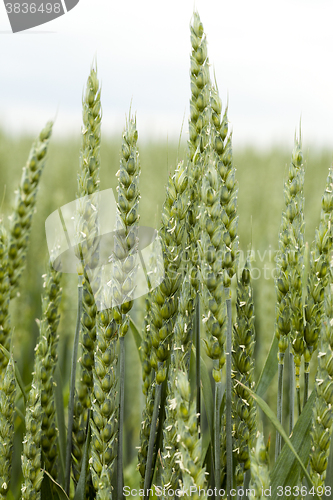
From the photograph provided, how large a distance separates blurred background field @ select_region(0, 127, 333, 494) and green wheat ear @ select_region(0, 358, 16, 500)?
13.6 inches

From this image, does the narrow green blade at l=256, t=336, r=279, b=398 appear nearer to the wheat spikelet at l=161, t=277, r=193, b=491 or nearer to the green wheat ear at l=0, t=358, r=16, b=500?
the wheat spikelet at l=161, t=277, r=193, b=491

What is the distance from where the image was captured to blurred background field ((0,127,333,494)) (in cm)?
130

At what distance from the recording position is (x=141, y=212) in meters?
2.16

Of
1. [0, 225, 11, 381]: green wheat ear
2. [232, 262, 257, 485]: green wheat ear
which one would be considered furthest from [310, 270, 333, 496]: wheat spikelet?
[0, 225, 11, 381]: green wheat ear

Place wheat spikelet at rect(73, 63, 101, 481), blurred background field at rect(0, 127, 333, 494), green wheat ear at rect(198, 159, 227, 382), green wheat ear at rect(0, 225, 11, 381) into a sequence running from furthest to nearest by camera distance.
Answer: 1. blurred background field at rect(0, 127, 333, 494)
2. green wheat ear at rect(0, 225, 11, 381)
3. wheat spikelet at rect(73, 63, 101, 481)
4. green wheat ear at rect(198, 159, 227, 382)

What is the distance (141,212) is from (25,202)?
4.20ft

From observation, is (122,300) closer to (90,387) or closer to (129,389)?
(90,387)

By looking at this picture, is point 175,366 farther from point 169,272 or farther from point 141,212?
point 141,212

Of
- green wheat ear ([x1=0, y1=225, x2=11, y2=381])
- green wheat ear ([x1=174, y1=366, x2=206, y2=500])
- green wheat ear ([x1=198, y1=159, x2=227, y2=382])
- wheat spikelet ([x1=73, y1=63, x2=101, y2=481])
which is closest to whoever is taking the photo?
green wheat ear ([x1=174, y1=366, x2=206, y2=500])

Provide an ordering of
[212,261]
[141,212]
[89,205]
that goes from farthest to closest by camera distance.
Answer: [141,212] < [89,205] < [212,261]

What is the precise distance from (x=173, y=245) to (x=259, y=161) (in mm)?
4530

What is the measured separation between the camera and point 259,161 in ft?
16.1

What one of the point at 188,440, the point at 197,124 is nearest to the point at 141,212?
the point at 197,124

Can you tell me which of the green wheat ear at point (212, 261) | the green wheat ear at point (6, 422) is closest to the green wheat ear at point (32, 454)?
the green wheat ear at point (6, 422)
